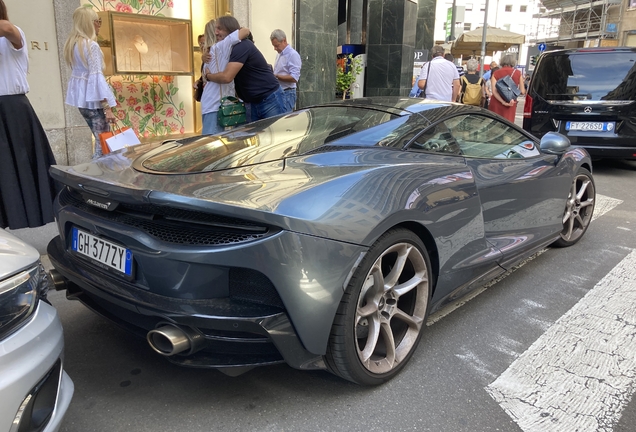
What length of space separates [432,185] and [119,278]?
149cm

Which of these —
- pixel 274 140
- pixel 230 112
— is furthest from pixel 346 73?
pixel 274 140

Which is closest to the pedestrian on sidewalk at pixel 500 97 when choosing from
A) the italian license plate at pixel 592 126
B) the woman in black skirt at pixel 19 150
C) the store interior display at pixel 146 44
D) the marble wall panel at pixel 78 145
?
the italian license plate at pixel 592 126

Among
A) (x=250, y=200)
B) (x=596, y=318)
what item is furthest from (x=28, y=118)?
(x=596, y=318)

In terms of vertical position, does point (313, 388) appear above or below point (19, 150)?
below

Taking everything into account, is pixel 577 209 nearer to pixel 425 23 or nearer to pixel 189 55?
pixel 189 55

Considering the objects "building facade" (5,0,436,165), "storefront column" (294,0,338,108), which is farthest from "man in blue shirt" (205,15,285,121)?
"storefront column" (294,0,338,108)

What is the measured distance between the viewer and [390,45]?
42.1 ft

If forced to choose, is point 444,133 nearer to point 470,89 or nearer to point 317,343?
point 317,343

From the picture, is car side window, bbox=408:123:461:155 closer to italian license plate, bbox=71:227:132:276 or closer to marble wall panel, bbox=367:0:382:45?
italian license plate, bbox=71:227:132:276

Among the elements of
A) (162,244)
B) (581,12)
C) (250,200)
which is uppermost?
(581,12)

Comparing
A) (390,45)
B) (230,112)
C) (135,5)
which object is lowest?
(230,112)

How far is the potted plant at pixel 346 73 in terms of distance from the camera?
39.9ft

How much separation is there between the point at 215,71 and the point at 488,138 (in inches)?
124

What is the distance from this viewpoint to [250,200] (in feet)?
6.71
